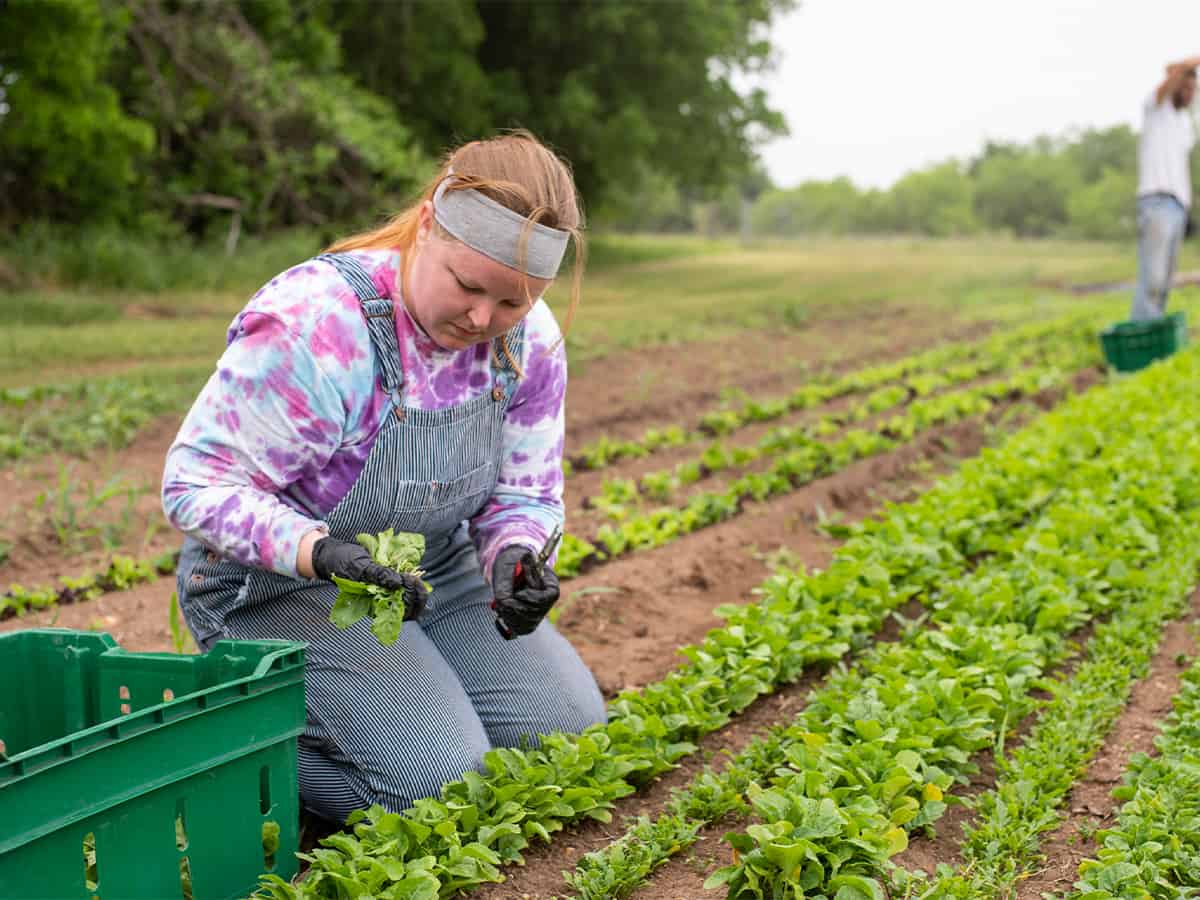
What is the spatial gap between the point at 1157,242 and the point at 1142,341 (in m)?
0.78

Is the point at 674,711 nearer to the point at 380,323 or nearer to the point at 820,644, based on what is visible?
the point at 820,644

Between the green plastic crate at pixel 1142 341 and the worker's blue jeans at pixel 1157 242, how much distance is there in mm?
204

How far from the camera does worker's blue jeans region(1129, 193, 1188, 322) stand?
30.6 ft

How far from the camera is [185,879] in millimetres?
2613

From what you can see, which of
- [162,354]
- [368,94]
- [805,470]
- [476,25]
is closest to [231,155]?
[368,94]

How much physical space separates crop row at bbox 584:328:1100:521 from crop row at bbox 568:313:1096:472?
204 mm

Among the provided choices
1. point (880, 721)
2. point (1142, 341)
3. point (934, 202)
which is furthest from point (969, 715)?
point (934, 202)

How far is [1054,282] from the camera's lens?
2273cm

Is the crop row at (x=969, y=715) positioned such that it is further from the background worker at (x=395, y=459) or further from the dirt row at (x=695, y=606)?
the background worker at (x=395, y=459)

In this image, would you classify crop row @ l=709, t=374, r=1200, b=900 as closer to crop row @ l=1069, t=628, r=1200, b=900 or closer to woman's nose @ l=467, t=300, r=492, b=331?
crop row @ l=1069, t=628, r=1200, b=900

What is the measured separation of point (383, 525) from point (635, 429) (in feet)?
16.5

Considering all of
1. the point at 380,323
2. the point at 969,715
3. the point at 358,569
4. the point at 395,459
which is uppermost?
the point at 380,323

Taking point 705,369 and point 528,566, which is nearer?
point 528,566

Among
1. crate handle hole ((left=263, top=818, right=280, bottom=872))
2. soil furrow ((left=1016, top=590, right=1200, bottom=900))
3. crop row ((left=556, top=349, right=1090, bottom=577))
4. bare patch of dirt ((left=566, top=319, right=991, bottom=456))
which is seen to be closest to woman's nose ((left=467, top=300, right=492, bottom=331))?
crate handle hole ((left=263, top=818, right=280, bottom=872))
